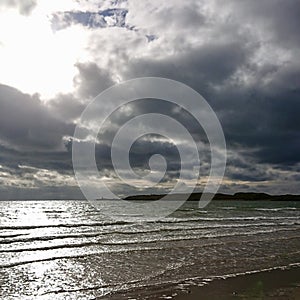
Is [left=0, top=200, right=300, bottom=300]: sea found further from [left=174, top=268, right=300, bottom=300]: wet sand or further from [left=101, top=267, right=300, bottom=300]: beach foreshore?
[left=174, top=268, right=300, bottom=300]: wet sand

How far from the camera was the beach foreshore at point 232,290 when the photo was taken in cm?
1067

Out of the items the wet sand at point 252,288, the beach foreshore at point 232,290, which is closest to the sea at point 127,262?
the beach foreshore at point 232,290

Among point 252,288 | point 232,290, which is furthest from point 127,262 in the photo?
point 252,288

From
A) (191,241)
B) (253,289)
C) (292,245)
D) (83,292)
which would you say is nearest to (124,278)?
(83,292)

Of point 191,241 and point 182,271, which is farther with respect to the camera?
point 191,241

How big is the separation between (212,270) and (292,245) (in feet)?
34.4

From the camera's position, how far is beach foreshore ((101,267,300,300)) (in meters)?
10.7

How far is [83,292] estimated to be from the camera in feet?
36.9

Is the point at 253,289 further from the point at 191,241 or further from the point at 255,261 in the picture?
the point at 191,241

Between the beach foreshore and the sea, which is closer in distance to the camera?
the beach foreshore

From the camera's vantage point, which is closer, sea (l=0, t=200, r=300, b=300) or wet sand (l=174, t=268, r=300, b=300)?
wet sand (l=174, t=268, r=300, b=300)

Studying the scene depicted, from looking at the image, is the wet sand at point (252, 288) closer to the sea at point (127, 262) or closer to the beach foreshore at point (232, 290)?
the beach foreshore at point (232, 290)

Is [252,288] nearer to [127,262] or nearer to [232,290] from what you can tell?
[232,290]

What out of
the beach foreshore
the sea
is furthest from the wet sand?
the sea
